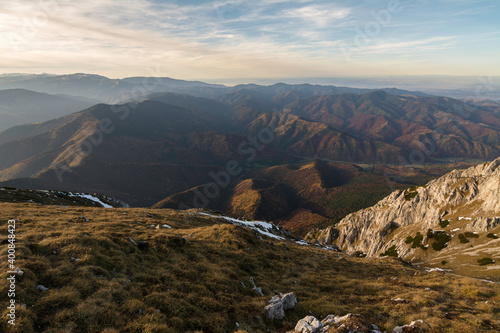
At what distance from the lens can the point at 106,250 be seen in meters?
22.8

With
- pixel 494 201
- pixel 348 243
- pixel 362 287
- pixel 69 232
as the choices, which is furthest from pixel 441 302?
pixel 348 243

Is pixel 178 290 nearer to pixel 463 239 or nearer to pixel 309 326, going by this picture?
pixel 309 326

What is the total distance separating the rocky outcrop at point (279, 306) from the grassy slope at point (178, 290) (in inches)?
22.9

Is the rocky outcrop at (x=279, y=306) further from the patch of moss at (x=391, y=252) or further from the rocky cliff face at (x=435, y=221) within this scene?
the patch of moss at (x=391, y=252)

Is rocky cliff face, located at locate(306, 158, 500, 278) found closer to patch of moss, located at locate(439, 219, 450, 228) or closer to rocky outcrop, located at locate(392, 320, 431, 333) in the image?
patch of moss, located at locate(439, 219, 450, 228)

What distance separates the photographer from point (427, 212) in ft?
321

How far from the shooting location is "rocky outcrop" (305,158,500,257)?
77250 mm

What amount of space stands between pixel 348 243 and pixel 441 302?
113 meters

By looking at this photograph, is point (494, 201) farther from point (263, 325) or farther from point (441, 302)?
point (263, 325)

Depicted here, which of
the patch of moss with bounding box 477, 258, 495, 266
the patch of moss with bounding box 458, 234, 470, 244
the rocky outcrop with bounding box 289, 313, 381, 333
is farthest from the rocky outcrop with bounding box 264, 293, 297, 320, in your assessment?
the patch of moss with bounding box 458, 234, 470, 244

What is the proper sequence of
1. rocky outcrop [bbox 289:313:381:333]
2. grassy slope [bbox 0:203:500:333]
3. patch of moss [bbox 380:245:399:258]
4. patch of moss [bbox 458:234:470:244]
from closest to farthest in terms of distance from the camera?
grassy slope [bbox 0:203:500:333]
rocky outcrop [bbox 289:313:381:333]
patch of moss [bbox 458:234:470:244]
patch of moss [bbox 380:245:399:258]

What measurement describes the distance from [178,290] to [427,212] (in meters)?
121

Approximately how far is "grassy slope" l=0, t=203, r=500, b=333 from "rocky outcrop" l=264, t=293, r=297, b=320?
1.91 feet

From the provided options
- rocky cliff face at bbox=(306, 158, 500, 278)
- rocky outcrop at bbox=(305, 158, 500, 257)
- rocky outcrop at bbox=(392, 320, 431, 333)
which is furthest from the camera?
rocky outcrop at bbox=(305, 158, 500, 257)
